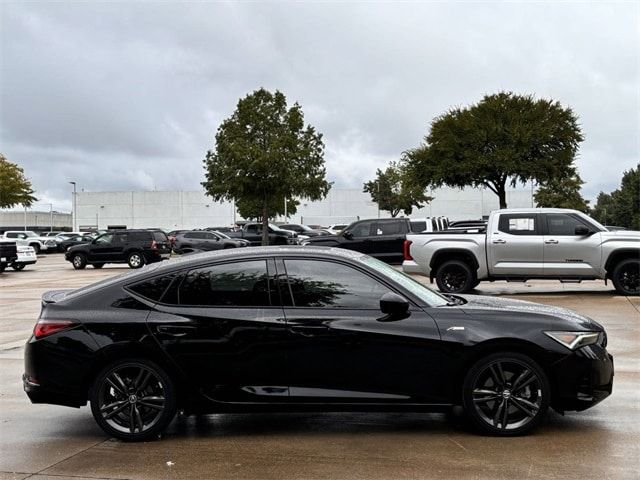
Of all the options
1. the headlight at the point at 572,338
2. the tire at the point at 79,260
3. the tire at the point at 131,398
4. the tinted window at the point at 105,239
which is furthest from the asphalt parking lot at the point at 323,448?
the tire at the point at 79,260

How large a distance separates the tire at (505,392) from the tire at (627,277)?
33.7ft

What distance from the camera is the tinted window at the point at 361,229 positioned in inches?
976

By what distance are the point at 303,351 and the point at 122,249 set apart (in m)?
26.8

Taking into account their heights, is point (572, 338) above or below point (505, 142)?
below

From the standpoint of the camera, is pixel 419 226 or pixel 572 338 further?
pixel 419 226

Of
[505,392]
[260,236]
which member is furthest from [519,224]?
[260,236]

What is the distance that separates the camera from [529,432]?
5215mm

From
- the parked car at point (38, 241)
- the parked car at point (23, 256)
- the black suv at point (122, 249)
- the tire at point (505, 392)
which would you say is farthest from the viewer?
the parked car at point (38, 241)

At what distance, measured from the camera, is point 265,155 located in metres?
40.3

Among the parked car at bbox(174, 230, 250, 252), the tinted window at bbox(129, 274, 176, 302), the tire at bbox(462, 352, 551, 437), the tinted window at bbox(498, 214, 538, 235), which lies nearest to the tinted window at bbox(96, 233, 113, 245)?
the parked car at bbox(174, 230, 250, 252)

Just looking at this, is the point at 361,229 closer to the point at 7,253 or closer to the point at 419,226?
the point at 419,226

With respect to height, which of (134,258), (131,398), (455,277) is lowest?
(131,398)

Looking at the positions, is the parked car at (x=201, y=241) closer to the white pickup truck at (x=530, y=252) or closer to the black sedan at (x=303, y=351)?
the white pickup truck at (x=530, y=252)

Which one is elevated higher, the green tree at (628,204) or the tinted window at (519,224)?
the green tree at (628,204)
